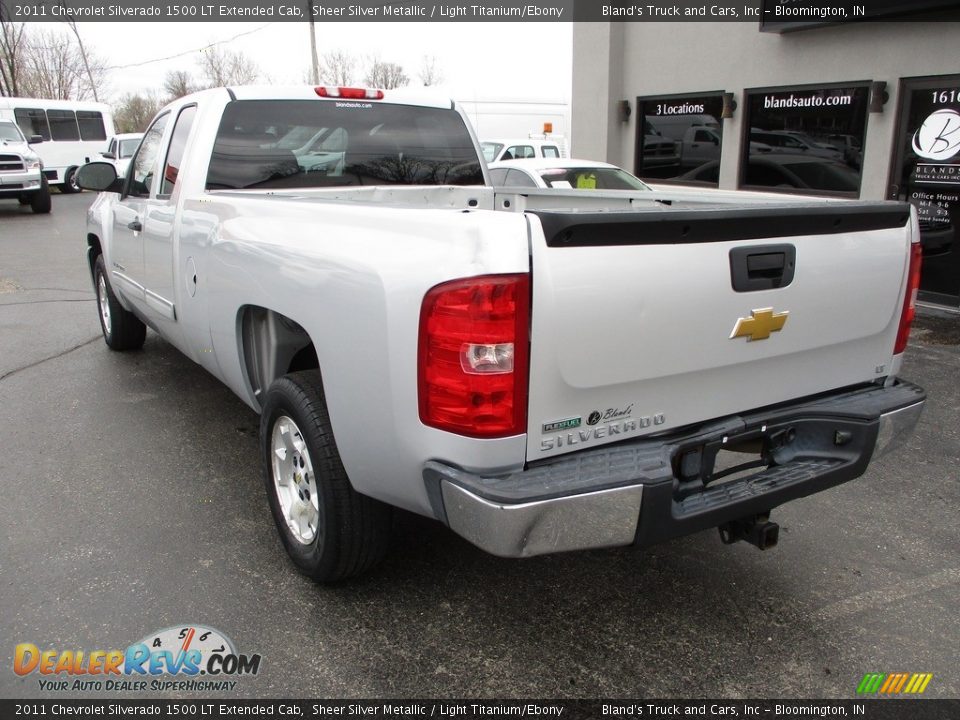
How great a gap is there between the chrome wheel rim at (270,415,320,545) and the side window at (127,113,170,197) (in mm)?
2359

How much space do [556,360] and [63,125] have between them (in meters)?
29.8

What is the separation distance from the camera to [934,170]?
26.8 feet

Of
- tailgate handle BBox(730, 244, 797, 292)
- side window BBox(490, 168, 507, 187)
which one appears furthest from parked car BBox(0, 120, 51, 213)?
tailgate handle BBox(730, 244, 797, 292)

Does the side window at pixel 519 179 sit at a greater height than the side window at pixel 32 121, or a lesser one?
lesser

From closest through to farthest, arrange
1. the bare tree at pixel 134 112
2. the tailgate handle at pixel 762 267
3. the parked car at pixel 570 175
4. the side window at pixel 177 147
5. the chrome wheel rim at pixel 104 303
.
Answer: the tailgate handle at pixel 762 267
the side window at pixel 177 147
the chrome wheel rim at pixel 104 303
the parked car at pixel 570 175
the bare tree at pixel 134 112

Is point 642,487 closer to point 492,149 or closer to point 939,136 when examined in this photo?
point 939,136

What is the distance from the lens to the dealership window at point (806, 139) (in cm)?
898

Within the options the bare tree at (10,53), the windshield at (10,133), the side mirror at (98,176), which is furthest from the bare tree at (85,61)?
the side mirror at (98,176)

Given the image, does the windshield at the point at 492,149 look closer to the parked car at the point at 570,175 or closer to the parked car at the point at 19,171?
the parked car at the point at 570,175

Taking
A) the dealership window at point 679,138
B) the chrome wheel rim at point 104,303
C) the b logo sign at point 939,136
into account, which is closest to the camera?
the chrome wheel rim at point 104,303

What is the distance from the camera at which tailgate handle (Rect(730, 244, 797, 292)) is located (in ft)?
7.91

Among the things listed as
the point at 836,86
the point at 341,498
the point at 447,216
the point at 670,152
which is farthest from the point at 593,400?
the point at 670,152

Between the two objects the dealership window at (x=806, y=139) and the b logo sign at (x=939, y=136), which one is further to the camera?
the dealership window at (x=806, y=139)

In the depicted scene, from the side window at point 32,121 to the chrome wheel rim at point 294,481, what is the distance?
27.2 meters
